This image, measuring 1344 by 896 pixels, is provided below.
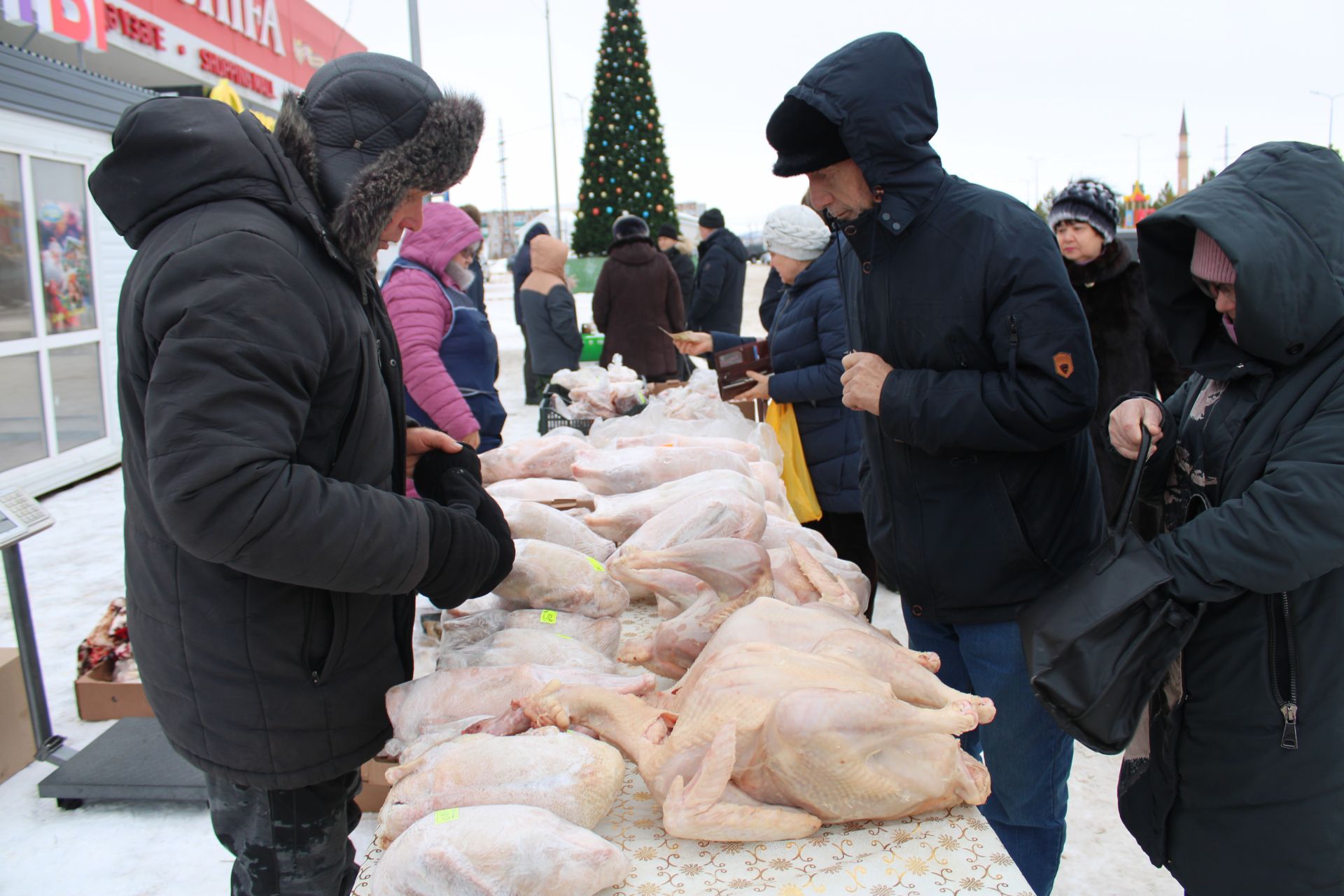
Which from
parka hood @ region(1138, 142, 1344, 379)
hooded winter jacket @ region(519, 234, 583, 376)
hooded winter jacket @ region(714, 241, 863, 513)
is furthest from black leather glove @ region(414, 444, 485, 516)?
hooded winter jacket @ region(519, 234, 583, 376)

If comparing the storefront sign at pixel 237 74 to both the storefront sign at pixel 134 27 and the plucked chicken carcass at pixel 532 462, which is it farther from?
the plucked chicken carcass at pixel 532 462

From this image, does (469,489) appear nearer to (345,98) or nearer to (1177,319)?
(345,98)

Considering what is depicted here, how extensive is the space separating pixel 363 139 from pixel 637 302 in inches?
239

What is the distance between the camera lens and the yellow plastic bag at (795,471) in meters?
3.73

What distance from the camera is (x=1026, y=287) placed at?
5.93ft

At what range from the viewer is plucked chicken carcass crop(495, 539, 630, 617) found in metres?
2.01

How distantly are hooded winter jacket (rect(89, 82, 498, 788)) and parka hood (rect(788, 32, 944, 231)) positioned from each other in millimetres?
739

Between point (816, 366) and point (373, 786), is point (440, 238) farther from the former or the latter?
point (373, 786)

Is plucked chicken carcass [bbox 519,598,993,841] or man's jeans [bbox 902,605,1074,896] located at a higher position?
plucked chicken carcass [bbox 519,598,993,841]

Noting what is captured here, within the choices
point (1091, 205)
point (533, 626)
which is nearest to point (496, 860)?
point (533, 626)

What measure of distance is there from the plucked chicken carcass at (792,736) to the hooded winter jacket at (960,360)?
21.3 inches

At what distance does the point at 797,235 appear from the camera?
3660mm

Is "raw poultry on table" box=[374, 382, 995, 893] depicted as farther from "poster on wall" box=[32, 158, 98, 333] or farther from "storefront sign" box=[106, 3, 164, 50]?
"storefront sign" box=[106, 3, 164, 50]

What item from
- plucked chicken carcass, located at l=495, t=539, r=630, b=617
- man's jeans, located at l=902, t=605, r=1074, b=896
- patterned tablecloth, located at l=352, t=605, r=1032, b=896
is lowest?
man's jeans, located at l=902, t=605, r=1074, b=896
